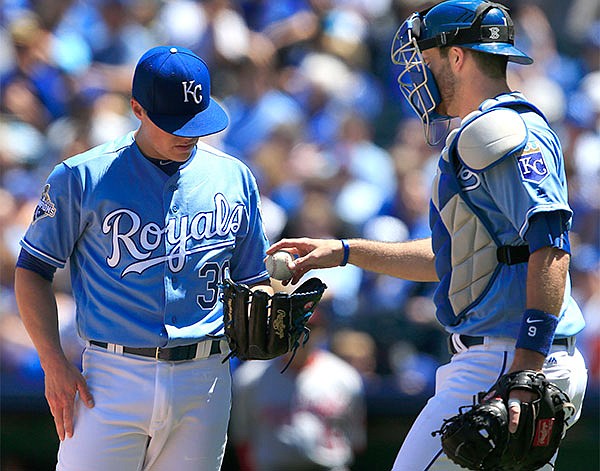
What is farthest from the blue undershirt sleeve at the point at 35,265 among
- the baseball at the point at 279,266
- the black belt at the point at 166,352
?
the baseball at the point at 279,266

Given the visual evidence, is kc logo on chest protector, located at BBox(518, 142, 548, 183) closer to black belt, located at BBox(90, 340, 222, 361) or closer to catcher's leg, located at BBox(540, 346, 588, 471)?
catcher's leg, located at BBox(540, 346, 588, 471)

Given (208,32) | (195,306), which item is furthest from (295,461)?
(208,32)

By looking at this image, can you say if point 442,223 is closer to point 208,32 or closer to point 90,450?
point 90,450

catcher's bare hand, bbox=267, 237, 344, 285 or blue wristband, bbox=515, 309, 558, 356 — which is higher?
blue wristband, bbox=515, 309, 558, 356

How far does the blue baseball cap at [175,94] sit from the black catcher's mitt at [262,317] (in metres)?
0.58

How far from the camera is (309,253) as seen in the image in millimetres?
4016

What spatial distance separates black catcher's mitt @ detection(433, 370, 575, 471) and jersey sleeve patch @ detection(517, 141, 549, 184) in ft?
1.99

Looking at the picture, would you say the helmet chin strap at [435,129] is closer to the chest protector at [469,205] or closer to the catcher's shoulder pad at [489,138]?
the chest protector at [469,205]

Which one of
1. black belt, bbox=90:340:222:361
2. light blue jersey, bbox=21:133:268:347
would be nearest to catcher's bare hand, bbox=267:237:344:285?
light blue jersey, bbox=21:133:268:347

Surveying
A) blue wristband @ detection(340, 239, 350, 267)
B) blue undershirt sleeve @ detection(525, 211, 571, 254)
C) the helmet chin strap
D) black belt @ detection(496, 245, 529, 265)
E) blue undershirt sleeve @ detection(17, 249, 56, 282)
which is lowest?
blue undershirt sleeve @ detection(17, 249, 56, 282)

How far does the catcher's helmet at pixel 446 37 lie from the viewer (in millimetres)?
3713

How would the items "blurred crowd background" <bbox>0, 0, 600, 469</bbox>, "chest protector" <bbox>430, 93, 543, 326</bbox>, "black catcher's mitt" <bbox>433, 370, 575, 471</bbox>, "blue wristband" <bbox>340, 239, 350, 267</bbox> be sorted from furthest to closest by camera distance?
"blurred crowd background" <bbox>0, 0, 600, 469</bbox> → "blue wristband" <bbox>340, 239, 350, 267</bbox> → "chest protector" <bbox>430, 93, 543, 326</bbox> → "black catcher's mitt" <bbox>433, 370, 575, 471</bbox>

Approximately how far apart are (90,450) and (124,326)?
1.48 ft

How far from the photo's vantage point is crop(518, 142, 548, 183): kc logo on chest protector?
3400mm
